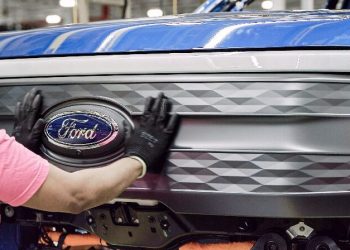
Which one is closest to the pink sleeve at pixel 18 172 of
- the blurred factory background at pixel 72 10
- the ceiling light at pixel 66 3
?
the blurred factory background at pixel 72 10

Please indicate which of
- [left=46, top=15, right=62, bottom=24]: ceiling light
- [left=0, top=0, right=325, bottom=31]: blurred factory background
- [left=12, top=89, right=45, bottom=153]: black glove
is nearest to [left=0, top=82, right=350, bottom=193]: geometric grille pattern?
[left=12, top=89, right=45, bottom=153]: black glove

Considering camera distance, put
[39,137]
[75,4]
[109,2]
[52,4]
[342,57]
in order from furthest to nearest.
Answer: [52,4], [75,4], [109,2], [39,137], [342,57]

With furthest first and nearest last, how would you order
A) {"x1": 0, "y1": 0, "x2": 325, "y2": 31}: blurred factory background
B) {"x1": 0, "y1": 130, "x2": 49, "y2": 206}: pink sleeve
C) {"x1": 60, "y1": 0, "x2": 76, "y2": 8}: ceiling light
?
1. {"x1": 60, "y1": 0, "x2": 76, "y2": 8}: ceiling light
2. {"x1": 0, "y1": 0, "x2": 325, "y2": 31}: blurred factory background
3. {"x1": 0, "y1": 130, "x2": 49, "y2": 206}: pink sleeve

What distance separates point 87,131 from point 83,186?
0.49ft

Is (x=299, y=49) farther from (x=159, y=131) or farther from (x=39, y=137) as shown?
(x=39, y=137)

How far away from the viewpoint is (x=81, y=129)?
175cm

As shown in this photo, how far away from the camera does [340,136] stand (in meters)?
1.59

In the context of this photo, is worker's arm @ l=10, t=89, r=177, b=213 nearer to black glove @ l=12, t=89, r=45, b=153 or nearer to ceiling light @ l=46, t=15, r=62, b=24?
black glove @ l=12, t=89, r=45, b=153

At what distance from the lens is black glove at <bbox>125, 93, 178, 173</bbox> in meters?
1.69

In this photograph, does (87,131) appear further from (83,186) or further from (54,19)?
(54,19)

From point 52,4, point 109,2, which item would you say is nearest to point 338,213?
point 109,2

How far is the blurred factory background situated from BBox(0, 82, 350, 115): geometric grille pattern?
27.8 ft

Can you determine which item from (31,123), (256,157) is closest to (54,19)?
(31,123)

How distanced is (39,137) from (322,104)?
0.76 meters
